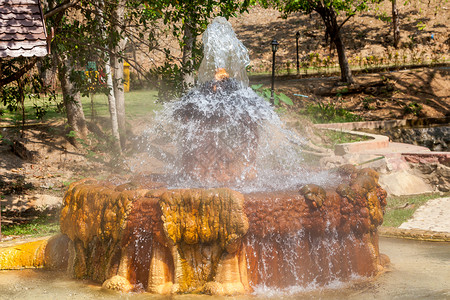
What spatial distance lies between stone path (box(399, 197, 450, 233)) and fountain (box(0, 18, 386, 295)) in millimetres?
2306

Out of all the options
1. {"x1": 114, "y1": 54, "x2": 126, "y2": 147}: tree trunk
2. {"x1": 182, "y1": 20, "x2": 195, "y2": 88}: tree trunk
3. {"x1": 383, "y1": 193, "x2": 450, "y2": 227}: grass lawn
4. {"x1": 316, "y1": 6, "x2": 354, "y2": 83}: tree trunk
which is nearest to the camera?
{"x1": 383, "y1": 193, "x2": 450, "y2": 227}: grass lawn

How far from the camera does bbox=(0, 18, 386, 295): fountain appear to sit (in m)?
5.41

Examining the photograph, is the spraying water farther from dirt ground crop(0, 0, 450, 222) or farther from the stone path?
dirt ground crop(0, 0, 450, 222)

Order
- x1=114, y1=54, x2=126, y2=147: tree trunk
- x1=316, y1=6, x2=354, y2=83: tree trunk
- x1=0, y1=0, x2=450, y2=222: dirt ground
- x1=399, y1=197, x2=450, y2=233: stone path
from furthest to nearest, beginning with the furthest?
1. x1=316, y1=6, x2=354, y2=83: tree trunk
2. x1=114, y1=54, x2=126, y2=147: tree trunk
3. x1=0, y1=0, x2=450, y2=222: dirt ground
4. x1=399, y1=197, x2=450, y2=233: stone path

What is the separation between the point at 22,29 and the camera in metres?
6.80

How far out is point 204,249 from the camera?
18.1 feet

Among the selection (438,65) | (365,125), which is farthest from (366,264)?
(438,65)

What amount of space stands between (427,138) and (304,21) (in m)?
21.1

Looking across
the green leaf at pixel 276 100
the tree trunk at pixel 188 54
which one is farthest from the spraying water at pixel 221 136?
the green leaf at pixel 276 100

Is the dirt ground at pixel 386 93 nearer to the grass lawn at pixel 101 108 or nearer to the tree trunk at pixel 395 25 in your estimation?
the grass lawn at pixel 101 108

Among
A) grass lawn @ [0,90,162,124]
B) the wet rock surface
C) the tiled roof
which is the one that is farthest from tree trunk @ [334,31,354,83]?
the wet rock surface

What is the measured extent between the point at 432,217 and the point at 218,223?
509 centimetres

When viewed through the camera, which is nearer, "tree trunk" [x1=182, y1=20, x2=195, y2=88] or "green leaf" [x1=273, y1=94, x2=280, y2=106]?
"tree trunk" [x1=182, y1=20, x2=195, y2=88]

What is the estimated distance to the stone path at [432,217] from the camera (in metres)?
8.28
